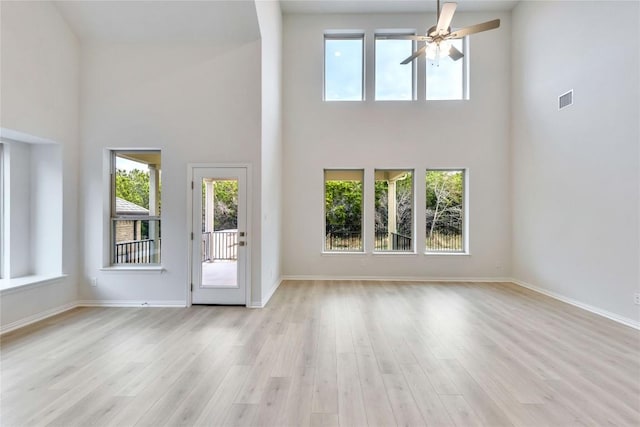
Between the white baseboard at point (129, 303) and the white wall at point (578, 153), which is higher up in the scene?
the white wall at point (578, 153)

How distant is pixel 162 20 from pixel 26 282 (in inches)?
156

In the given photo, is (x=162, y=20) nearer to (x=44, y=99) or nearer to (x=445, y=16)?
(x=44, y=99)

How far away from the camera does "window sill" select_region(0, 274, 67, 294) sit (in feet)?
11.6

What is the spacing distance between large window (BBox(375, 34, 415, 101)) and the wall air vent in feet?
8.41

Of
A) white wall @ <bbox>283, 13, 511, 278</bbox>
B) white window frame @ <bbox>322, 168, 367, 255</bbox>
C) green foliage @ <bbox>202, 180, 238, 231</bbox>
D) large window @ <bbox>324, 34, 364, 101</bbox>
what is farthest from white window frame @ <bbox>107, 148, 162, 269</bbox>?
large window @ <bbox>324, 34, 364, 101</bbox>

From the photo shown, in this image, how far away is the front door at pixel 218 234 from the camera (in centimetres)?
443

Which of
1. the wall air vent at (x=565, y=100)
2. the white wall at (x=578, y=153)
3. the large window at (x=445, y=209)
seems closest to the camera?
the white wall at (x=578, y=153)

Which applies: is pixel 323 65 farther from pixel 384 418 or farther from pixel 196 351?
pixel 384 418

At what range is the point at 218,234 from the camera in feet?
14.7

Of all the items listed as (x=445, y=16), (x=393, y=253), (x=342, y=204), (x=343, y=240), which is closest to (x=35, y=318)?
(x=343, y=240)

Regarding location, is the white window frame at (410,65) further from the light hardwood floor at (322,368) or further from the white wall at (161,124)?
the light hardwood floor at (322,368)

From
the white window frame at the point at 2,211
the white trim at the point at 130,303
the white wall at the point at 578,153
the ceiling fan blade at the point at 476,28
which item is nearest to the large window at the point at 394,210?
the white wall at the point at 578,153

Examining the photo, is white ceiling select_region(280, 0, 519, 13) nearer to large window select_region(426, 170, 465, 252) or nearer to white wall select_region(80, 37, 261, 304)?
white wall select_region(80, 37, 261, 304)

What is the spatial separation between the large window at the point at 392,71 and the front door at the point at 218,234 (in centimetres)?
384
